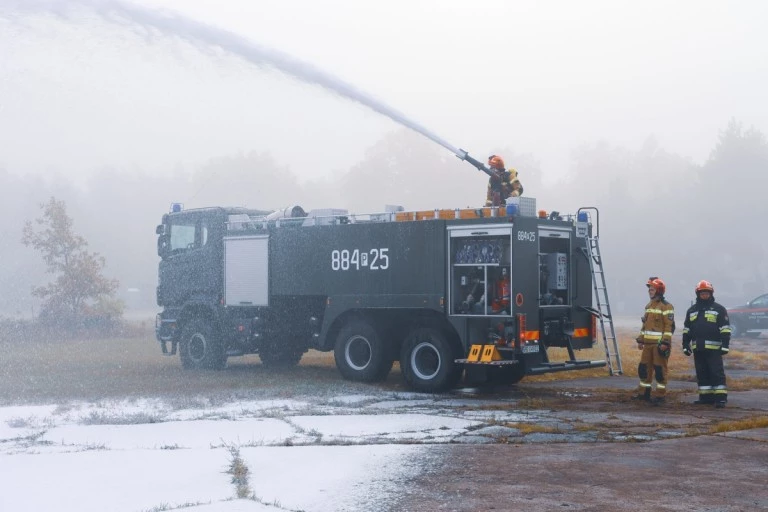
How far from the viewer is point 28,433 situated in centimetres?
947

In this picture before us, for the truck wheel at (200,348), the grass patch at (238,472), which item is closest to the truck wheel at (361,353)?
the truck wheel at (200,348)

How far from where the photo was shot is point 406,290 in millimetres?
13359

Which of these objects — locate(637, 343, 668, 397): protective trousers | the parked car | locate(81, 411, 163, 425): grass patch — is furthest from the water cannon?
the parked car

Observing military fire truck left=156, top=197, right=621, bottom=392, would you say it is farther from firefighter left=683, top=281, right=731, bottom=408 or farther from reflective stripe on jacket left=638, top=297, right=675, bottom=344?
firefighter left=683, top=281, right=731, bottom=408

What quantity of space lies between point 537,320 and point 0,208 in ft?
226

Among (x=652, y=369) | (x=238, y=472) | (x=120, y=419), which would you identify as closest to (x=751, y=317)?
(x=652, y=369)

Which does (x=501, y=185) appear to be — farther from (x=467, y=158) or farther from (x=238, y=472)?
(x=238, y=472)

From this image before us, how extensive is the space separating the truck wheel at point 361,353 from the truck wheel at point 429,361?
574 millimetres

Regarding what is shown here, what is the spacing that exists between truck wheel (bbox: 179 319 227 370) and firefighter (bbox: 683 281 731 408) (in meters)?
8.35

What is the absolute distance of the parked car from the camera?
2722 centimetres

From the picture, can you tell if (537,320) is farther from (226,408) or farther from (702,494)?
(702,494)

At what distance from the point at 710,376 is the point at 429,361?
12.8ft

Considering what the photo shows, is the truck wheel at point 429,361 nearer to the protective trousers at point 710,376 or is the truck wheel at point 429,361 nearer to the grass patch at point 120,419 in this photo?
the protective trousers at point 710,376

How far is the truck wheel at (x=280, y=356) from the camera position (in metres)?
16.0
